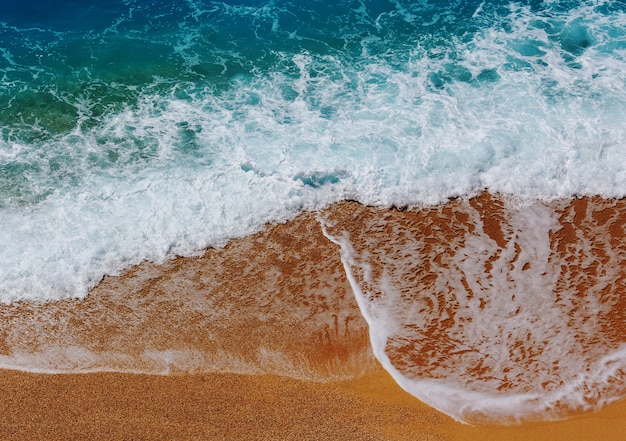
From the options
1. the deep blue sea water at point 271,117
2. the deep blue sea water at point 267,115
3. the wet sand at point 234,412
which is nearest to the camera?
the wet sand at point 234,412

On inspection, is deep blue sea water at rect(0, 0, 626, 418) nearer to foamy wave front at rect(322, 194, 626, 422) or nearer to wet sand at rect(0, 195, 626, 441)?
foamy wave front at rect(322, 194, 626, 422)

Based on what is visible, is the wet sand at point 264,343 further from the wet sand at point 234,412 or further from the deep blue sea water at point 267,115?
the deep blue sea water at point 267,115

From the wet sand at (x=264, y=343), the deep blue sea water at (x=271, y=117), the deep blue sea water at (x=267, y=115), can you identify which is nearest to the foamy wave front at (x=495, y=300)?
the wet sand at (x=264, y=343)

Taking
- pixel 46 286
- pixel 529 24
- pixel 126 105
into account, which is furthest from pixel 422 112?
pixel 46 286

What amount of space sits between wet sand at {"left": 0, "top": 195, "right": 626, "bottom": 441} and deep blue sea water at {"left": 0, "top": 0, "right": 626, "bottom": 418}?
432 mm

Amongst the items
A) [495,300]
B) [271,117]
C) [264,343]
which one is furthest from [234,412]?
[271,117]

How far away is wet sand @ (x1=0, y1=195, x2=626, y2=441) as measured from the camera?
7.83m

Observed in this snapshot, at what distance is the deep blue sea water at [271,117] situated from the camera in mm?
10531

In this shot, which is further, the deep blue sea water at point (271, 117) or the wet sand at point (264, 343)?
the deep blue sea water at point (271, 117)

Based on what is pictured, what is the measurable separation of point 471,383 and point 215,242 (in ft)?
17.3

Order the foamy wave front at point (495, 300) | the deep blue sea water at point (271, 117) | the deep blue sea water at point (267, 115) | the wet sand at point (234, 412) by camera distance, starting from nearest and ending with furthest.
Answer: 1. the wet sand at point (234, 412)
2. the foamy wave front at point (495, 300)
3. the deep blue sea water at point (271, 117)
4. the deep blue sea water at point (267, 115)

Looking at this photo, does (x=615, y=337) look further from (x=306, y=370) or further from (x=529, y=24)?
(x=529, y=24)

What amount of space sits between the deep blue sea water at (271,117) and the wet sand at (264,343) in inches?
17.0

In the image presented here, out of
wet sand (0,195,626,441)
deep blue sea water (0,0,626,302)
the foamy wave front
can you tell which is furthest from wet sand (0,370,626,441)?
deep blue sea water (0,0,626,302)
